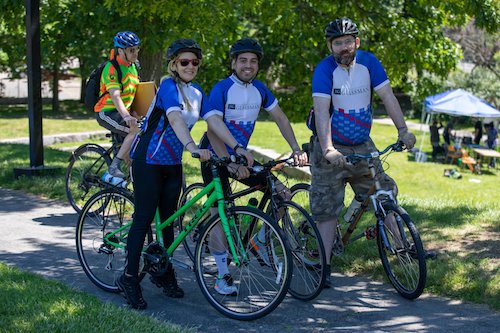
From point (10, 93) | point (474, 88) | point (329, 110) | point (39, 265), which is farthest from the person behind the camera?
point (10, 93)

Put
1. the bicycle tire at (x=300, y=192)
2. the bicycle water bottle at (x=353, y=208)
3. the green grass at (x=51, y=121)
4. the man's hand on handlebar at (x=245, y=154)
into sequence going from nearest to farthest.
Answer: the man's hand on handlebar at (x=245, y=154) < the bicycle water bottle at (x=353, y=208) < the bicycle tire at (x=300, y=192) < the green grass at (x=51, y=121)

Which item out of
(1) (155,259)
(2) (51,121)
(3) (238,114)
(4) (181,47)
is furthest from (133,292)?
(2) (51,121)

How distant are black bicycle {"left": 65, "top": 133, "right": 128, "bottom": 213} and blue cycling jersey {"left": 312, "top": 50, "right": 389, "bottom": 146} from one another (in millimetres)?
3122

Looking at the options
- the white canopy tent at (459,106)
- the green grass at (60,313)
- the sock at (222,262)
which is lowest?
the green grass at (60,313)

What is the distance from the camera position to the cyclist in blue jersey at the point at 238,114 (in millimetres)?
5230

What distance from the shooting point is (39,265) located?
6.24 meters

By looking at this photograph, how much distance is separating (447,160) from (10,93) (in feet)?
76.9

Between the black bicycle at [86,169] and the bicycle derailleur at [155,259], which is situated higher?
the black bicycle at [86,169]

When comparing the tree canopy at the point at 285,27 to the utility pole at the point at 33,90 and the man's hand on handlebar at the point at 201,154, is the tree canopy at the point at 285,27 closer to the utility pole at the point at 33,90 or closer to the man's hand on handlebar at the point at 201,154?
the utility pole at the point at 33,90

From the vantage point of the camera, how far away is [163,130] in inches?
202

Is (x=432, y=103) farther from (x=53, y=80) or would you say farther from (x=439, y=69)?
(x=53, y=80)

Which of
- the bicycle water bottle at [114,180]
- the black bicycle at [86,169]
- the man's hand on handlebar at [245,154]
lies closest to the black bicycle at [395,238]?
the man's hand on handlebar at [245,154]

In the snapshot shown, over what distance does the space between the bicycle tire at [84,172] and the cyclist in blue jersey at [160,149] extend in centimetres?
293

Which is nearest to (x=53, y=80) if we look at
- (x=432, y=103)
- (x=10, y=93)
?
(x=10, y=93)
